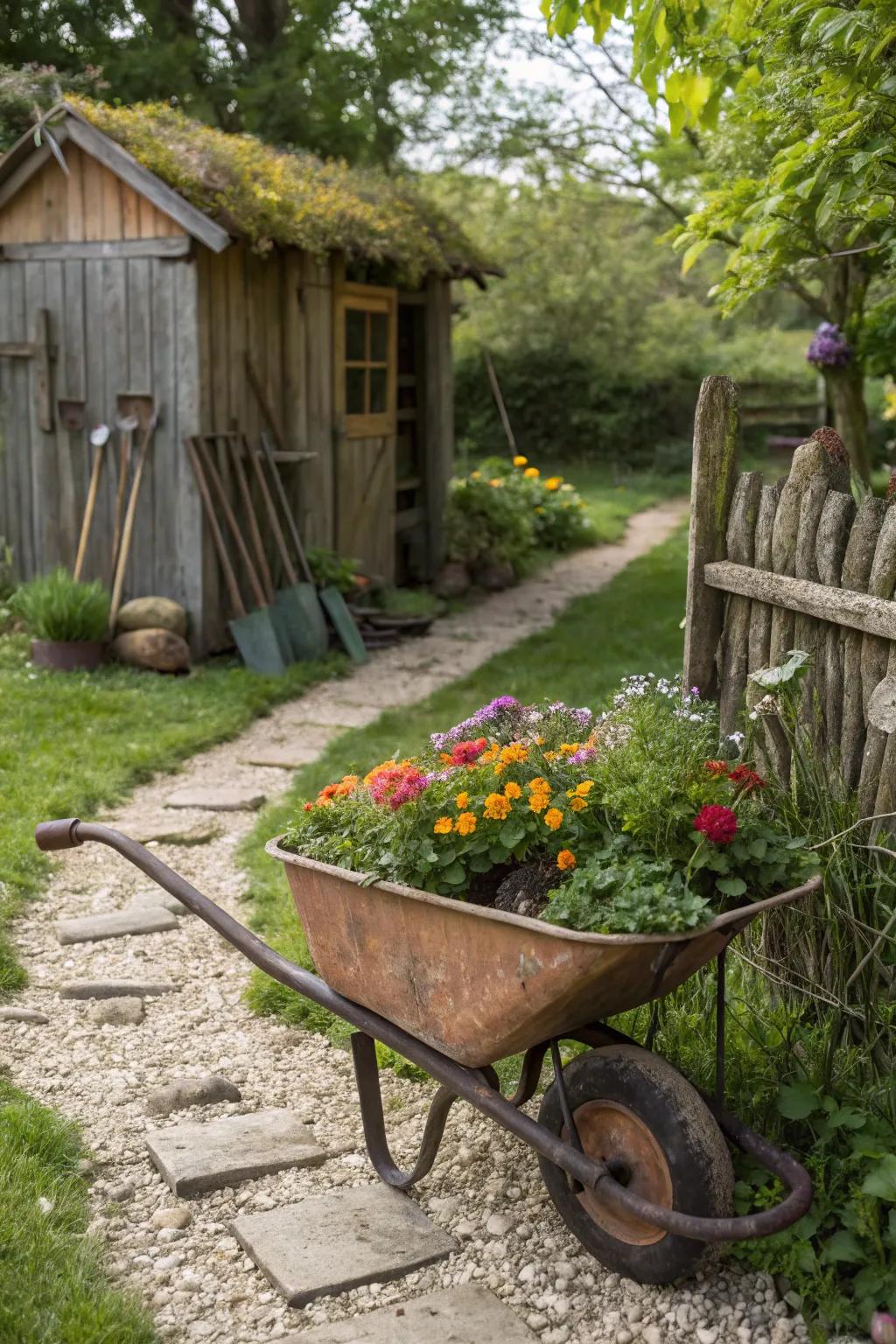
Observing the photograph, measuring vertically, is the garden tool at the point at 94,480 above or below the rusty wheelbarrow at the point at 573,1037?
above

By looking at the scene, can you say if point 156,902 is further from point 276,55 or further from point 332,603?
point 276,55

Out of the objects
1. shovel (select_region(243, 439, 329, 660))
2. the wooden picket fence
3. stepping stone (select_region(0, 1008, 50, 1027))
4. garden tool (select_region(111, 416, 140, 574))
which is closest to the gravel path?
stepping stone (select_region(0, 1008, 50, 1027))

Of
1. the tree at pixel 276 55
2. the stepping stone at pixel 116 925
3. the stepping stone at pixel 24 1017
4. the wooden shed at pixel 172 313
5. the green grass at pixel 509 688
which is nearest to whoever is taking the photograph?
the stepping stone at pixel 24 1017

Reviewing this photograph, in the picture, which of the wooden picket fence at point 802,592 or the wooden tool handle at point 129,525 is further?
the wooden tool handle at point 129,525

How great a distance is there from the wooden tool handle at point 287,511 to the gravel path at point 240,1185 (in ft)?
11.5

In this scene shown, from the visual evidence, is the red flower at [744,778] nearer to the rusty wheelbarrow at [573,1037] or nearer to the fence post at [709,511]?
the rusty wheelbarrow at [573,1037]

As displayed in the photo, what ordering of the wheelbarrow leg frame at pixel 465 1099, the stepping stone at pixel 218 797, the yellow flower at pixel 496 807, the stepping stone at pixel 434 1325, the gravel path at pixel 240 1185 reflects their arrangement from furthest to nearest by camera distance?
the stepping stone at pixel 218 797 < the yellow flower at pixel 496 807 < the gravel path at pixel 240 1185 < the stepping stone at pixel 434 1325 < the wheelbarrow leg frame at pixel 465 1099

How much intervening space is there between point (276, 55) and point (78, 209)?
6.79 metres

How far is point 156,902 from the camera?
5051 mm

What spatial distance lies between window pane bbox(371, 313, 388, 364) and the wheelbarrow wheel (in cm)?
843

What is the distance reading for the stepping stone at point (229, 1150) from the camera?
315cm

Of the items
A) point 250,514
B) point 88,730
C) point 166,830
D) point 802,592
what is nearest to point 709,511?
point 802,592

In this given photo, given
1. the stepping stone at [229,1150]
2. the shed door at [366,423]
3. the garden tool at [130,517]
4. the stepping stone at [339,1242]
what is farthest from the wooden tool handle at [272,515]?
the stepping stone at [339,1242]

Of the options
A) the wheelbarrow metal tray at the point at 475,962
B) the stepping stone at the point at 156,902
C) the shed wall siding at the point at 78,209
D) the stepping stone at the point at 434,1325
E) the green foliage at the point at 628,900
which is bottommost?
the stepping stone at the point at 156,902
